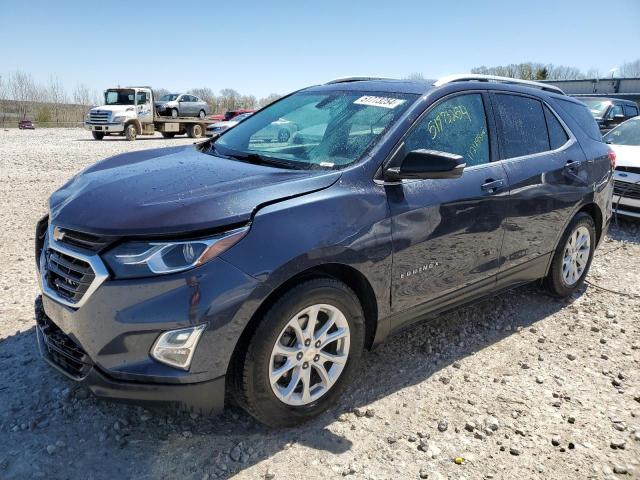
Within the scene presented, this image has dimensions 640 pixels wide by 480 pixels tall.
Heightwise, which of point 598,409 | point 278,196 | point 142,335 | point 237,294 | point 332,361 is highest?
point 278,196

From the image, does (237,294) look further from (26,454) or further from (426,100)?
(426,100)

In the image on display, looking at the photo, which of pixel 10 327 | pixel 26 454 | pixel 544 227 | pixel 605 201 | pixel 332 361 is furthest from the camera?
pixel 605 201

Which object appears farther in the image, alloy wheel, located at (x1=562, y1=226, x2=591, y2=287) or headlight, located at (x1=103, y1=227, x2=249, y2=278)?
alloy wheel, located at (x1=562, y1=226, x2=591, y2=287)

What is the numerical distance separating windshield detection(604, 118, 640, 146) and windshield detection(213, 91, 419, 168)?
6.40m

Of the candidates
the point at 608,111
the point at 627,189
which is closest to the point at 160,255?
the point at 627,189

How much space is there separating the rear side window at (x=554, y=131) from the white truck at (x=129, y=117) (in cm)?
2338

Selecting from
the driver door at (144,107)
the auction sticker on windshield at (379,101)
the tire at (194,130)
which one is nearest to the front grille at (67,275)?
the auction sticker on windshield at (379,101)

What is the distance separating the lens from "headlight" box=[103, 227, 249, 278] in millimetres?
2205

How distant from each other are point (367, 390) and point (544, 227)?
1.94 metres

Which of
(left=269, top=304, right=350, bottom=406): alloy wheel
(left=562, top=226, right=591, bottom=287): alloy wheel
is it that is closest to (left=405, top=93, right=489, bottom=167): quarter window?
(left=269, top=304, right=350, bottom=406): alloy wheel

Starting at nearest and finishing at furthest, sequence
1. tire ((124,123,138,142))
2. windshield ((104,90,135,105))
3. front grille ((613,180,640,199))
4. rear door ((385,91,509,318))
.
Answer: rear door ((385,91,509,318)), front grille ((613,180,640,199)), tire ((124,123,138,142)), windshield ((104,90,135,105))

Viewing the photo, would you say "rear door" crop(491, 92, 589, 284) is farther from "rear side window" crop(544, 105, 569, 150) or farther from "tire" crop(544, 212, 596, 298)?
"tire" crop(544, 212, 596, 298)

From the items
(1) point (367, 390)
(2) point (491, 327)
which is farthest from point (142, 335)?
(2) point (491, 327)

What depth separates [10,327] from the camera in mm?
3703
